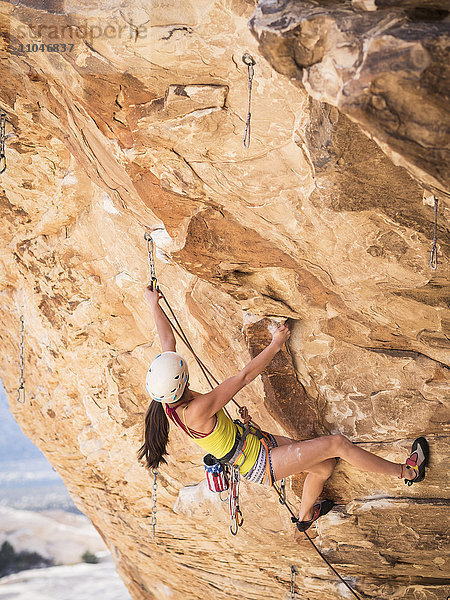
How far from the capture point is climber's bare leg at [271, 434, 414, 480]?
3.97m

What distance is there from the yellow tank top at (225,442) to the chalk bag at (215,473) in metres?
0.20

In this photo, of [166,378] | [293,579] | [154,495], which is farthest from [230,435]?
[293,579]

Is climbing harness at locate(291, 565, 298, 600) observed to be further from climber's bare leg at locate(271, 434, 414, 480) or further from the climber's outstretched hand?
the climber's outstretched hand

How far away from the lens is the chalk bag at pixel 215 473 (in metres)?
4.32

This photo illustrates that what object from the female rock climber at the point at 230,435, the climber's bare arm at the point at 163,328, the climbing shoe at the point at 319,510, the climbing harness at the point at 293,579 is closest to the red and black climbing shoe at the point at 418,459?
the female rock climber at the point at 230,435

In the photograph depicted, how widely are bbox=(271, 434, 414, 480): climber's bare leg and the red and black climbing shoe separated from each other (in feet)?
0.34

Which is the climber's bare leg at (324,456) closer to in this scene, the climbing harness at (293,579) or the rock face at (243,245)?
the rock face at (243,245)

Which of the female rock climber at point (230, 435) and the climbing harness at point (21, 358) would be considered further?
the climbing harness at point (21, 358)

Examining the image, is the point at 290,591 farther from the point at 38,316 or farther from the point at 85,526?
the point at 85,526

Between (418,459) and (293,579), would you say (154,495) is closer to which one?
(293,579)

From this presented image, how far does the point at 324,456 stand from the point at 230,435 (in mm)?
623

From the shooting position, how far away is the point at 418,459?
14.4ft

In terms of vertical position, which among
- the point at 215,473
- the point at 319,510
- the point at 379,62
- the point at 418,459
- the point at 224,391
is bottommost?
the point at 319,510

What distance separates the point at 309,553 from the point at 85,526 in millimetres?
17334
